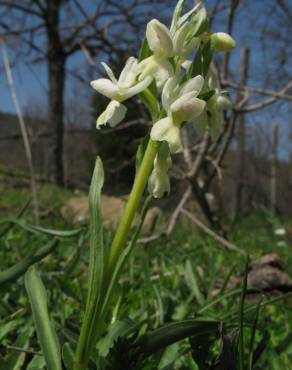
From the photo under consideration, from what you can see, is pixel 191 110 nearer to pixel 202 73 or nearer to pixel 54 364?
pixel 202 73

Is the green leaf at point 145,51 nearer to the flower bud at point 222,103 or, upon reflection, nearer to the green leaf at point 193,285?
the flower bud at point 222,103

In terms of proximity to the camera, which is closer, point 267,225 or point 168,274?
point 168,274

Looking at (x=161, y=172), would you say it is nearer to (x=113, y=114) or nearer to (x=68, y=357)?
(x=113, y=114)

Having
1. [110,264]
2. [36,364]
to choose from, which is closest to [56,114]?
[36,364]

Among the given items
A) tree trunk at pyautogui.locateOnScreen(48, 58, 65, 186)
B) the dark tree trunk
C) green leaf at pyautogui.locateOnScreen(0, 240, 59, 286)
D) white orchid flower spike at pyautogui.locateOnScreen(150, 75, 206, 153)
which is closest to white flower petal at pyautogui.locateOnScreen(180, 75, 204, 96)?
white orchid flower spike at pyautogui.locateOnScreen(150, 75, 206, 153)

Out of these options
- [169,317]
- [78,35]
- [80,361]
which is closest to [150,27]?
[80,361]

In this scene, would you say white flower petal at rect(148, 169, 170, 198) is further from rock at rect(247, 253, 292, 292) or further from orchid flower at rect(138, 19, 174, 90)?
rock at rect(247, 253, 292, 292)

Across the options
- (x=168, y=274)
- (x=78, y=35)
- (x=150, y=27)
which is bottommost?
(x=168, y=274)
